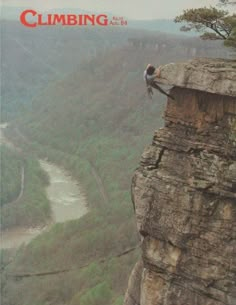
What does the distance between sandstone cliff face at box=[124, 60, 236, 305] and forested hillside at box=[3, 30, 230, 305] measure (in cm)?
1608

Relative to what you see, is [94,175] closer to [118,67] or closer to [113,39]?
[118,67]

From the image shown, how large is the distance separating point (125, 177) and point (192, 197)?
54.3 metres

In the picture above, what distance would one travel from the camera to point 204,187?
10953 mm

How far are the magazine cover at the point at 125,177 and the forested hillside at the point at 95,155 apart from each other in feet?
0.52

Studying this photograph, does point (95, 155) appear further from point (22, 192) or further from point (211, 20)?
point (211, 20)

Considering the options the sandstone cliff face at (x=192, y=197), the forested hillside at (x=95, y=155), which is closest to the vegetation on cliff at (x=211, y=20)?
the sandstone cliff face at (x=192, y=197)

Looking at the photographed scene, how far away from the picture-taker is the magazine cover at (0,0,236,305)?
11.0 meters

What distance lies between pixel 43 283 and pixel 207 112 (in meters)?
28.4

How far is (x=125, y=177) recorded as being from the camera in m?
65.4

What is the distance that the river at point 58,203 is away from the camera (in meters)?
50.3

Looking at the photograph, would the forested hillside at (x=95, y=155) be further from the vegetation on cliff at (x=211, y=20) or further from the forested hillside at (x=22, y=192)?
the vegetation on cliff at (x=211, y=20)

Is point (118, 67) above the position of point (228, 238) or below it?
below

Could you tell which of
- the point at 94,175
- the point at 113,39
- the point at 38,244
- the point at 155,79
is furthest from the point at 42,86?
the point at 155,79

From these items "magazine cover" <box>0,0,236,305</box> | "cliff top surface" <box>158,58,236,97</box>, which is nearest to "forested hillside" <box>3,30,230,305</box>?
"magazine cover" <box>0,0,236,305</box>
